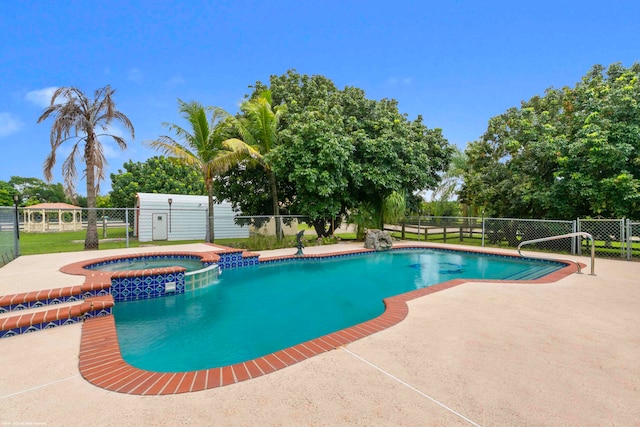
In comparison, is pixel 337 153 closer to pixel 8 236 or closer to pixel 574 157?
pixel 574 157

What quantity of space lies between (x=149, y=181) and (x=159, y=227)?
1128 centimetres

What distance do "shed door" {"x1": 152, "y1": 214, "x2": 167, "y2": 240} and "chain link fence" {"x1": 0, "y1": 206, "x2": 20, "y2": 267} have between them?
6.53 meters

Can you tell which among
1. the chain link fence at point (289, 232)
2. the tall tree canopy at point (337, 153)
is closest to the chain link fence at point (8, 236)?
the chain link fence at point (289, 232)

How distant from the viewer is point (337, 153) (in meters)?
→ 11.7

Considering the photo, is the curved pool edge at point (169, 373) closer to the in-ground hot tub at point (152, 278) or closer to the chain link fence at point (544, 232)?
the in-ground hot tub at point (152, 278)

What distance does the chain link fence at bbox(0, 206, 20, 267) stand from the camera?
7.32 meters

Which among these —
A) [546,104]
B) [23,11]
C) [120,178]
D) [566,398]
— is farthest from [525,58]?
[120,178]

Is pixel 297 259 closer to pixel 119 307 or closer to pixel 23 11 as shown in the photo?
pixel 119 307

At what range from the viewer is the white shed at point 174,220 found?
591 inches

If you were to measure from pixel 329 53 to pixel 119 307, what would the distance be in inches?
599

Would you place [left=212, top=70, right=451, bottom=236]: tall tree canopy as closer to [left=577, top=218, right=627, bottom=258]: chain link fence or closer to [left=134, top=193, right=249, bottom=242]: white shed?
[left=134, top=193, right=249, bottom=242]: white shed

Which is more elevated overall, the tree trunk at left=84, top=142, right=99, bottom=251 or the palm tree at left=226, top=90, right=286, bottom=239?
the palm tree at left=226, top=90, right=286, bottom=239

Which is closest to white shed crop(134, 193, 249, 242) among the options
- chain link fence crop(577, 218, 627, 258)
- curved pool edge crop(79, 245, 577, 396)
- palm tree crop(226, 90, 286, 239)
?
palm tree crop(226, 90, 286, 239)

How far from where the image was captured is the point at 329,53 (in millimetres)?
15711
